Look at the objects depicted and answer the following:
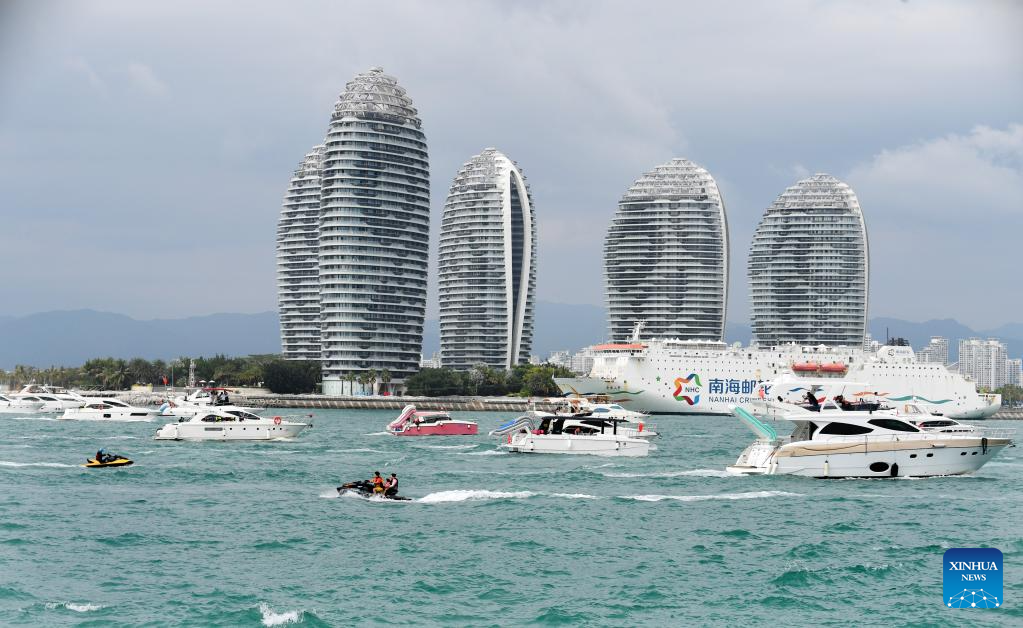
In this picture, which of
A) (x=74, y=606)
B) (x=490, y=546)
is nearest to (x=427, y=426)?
(x=490, y=546)

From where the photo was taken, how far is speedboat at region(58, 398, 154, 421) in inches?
3844

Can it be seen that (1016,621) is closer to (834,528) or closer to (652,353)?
(834,528)

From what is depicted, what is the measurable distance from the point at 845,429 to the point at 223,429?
39.2 meters

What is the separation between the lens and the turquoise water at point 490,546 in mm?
24078

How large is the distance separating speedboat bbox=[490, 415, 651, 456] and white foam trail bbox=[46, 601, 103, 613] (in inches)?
1502

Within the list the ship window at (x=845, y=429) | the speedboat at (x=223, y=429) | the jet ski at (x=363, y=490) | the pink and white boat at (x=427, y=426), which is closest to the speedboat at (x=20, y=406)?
the pink and white boat at (x=427, y=426)

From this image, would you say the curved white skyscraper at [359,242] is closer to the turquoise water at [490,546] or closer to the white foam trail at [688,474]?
the turquoise water at [490,546]

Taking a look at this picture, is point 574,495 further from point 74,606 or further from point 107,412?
point 107,412

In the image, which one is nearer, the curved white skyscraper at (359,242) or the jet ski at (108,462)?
the jet ski at (108,462)

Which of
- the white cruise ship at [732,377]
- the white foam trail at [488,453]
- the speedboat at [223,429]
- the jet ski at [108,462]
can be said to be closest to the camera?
the jet ski at [108,462]

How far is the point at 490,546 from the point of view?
1221 inches

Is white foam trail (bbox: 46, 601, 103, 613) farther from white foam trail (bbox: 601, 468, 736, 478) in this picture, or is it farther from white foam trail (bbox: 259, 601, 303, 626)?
white foam trail (bbox: 601, 468, 736, 478)

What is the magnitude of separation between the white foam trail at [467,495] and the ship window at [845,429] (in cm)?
1236

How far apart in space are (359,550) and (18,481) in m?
21.3
